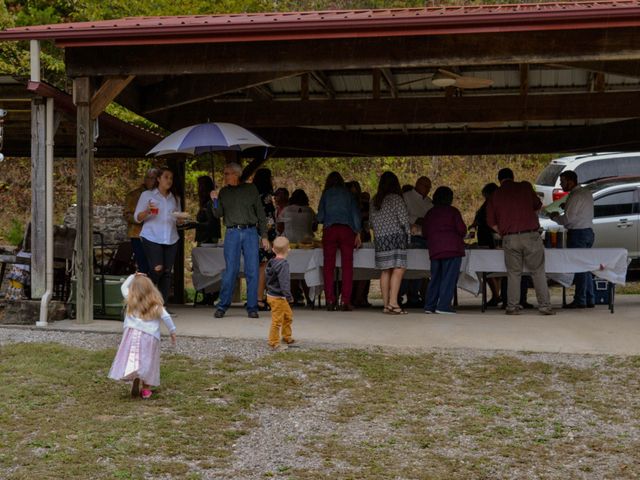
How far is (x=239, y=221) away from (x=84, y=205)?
166cm

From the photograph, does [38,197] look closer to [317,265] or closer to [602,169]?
[317,265]

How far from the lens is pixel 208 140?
38.5 ft

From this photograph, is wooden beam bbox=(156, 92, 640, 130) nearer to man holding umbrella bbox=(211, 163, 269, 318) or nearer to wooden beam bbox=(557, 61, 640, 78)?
wooden beam bbox=(557, 61, 640, 78)

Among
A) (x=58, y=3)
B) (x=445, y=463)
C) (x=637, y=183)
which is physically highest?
(x=58, y=3)

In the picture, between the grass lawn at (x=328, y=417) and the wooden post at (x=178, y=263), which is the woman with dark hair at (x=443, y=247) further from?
the wooden post at (x=178, y=263)

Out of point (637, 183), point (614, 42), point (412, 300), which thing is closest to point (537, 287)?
point (412, 300)

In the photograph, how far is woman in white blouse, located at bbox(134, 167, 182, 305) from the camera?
11.7 m

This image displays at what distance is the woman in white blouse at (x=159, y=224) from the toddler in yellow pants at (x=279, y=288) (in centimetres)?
213

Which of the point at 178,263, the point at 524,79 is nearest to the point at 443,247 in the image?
the point at 524,79

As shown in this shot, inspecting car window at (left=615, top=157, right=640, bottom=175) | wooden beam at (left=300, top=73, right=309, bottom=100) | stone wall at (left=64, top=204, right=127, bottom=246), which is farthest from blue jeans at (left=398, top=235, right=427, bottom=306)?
car window at (left=615, top=157, right=640, bottom=175)

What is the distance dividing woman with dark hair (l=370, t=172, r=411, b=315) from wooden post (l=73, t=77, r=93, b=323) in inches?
132

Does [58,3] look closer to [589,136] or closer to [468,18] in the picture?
[589,136]

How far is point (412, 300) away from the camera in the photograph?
1435 cm

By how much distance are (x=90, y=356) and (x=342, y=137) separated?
8365 mm
